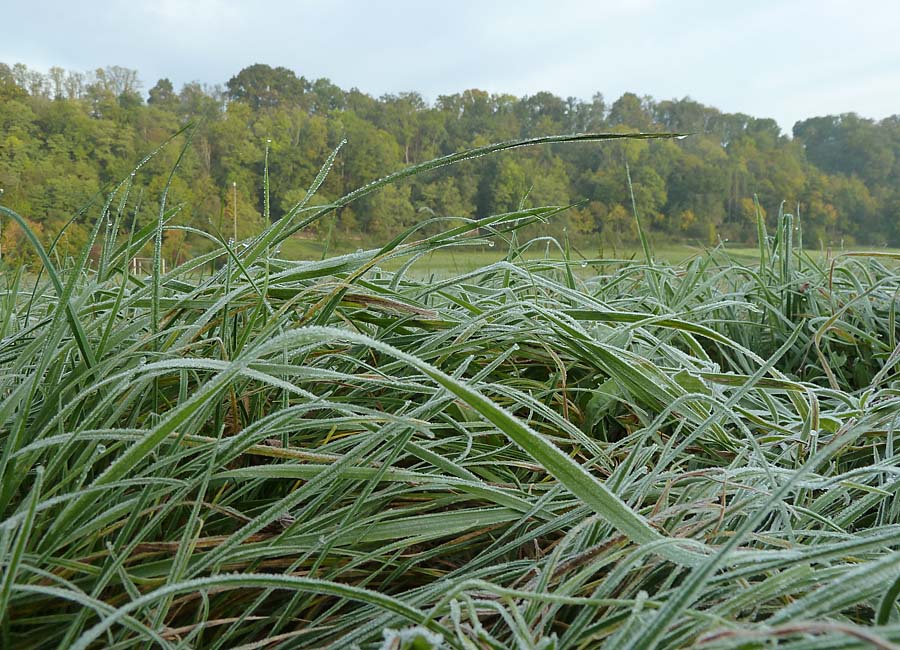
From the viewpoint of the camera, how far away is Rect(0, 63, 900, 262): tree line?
21.4 ft

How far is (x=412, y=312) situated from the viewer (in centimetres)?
39

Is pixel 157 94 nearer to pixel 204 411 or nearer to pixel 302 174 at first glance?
pixel 302 174

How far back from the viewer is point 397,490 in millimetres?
296

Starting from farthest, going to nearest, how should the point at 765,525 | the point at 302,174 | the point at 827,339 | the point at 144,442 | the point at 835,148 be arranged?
the point at 835,148, the point at 302,174, the point at 827,339, the point at 765,525, the point at 144,442

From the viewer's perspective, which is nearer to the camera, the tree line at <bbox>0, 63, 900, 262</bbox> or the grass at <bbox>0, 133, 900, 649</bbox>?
the grass at <bbox>0, 133, 900, 649</bbox>

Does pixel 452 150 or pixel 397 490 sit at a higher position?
pixel 452 150

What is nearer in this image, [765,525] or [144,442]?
[144,442]

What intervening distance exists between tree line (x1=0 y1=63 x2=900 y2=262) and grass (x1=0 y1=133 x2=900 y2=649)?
522 centimetres

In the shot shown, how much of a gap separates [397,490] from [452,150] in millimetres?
8233

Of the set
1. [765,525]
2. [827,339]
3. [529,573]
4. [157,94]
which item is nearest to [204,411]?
[529,573]

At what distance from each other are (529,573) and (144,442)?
0.54 feet

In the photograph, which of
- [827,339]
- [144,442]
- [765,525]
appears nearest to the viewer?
[144,442]

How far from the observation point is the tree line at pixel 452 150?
21.4ft

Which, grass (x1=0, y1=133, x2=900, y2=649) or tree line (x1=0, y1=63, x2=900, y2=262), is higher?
tree line (x1=0, y1=63, x2=900, y2=262)
